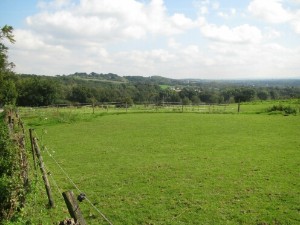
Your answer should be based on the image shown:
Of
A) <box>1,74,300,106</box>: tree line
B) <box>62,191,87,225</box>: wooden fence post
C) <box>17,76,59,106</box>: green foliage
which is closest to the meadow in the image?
<box>62,191,87,225</box>: wooden fence post

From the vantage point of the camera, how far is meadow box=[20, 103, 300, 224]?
8444mm

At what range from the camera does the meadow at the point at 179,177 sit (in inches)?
332

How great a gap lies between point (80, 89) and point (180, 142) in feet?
292

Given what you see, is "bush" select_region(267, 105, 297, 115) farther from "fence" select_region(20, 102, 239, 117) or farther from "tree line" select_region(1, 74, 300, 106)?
"tree line" select_region(1, 74, 300, 106)

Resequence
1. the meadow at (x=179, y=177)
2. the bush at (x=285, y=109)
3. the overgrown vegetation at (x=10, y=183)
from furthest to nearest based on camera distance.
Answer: the bush at (x=285, y=109) → the meadow at (x=179, y=177) → the overgrown vegetation at (x=10, y=183)

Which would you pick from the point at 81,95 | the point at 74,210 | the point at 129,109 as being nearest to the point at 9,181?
the point at 74,210

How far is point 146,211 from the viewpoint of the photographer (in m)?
8.73

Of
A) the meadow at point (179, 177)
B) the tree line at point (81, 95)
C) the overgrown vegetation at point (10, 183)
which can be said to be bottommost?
the meadow at point (179, 177)

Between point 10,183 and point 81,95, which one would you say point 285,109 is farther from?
point 81,95

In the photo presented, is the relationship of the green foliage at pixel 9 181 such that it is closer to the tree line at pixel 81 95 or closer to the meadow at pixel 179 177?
the meadow at pixel 179 177

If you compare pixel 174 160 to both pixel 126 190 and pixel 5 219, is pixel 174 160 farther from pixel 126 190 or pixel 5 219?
pixel 5 219

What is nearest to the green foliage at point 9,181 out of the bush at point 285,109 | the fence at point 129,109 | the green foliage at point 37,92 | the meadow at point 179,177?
the meadow at point 179,177

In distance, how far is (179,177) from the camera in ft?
38.8

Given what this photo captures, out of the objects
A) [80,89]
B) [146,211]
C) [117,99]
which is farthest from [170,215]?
[117,99]
